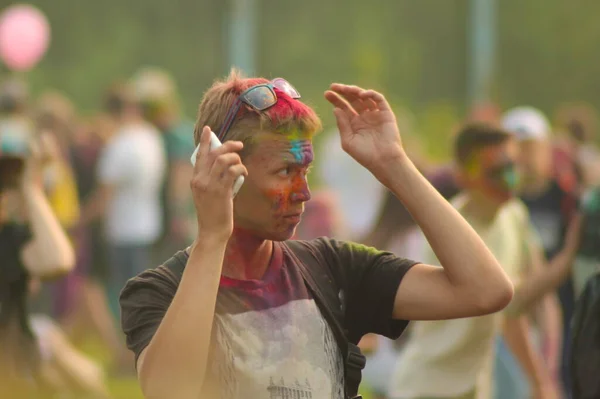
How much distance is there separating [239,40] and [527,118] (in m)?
7.15

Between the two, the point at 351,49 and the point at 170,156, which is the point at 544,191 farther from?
the point at 351,49

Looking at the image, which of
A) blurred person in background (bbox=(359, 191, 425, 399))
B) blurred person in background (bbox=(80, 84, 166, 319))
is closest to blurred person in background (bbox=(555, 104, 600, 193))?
blurred person in background (bbox=(359, 191, 425, 399))

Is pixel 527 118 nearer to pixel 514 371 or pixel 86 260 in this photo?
pixel 514 371

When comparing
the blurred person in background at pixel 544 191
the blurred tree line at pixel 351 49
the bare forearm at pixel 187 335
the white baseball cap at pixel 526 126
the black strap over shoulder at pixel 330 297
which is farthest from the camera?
the blurred tree line at pixel 351 49

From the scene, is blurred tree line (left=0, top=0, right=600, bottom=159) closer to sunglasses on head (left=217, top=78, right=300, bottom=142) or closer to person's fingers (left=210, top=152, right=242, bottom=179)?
sunglasses on head (left=217, top=78, right=300, bottom=142)

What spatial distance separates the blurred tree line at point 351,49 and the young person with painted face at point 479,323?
10463 millimetres

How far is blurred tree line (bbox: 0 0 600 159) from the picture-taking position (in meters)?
18.0

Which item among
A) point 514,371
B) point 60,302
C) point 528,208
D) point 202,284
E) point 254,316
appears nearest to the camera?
point 202,284

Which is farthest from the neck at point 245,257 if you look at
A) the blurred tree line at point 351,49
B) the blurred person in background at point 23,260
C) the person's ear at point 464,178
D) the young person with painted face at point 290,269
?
the blurred tree line at point 351,49

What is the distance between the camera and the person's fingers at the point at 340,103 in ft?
11.9

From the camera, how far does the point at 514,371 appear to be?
7.80 meters

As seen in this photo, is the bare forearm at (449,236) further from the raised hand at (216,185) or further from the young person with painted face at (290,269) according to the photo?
the raised hand at (216,185)

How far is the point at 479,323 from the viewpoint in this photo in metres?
6.11

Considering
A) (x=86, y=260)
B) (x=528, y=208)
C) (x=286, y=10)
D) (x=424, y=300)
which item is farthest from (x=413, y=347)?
(x=286, y=10)
